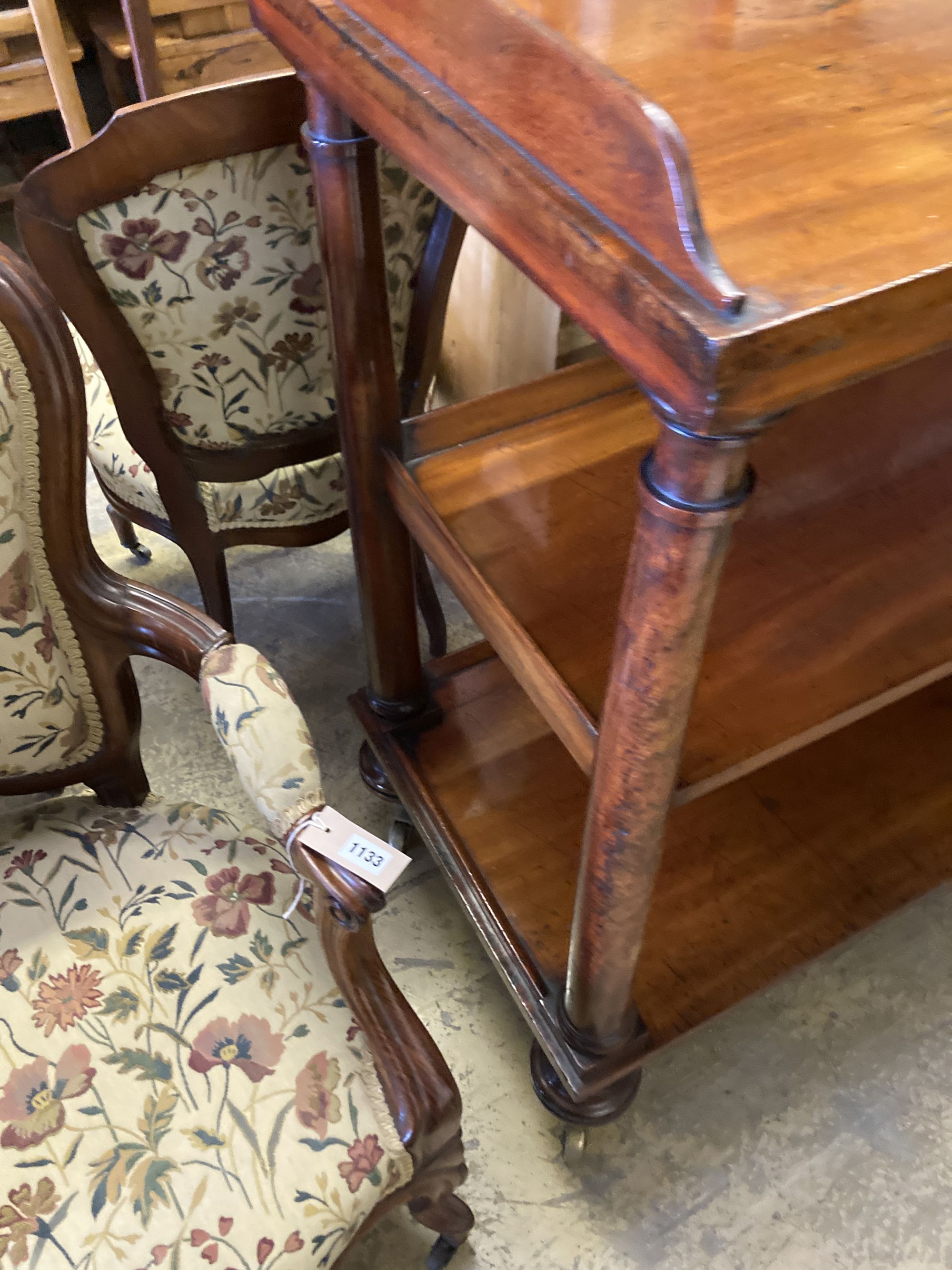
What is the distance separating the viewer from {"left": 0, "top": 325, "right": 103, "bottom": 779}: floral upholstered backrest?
2.14 feet

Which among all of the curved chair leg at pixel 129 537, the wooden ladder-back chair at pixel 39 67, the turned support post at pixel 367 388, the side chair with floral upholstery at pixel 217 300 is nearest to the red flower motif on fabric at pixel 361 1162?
the turned support post at pixel 367 388

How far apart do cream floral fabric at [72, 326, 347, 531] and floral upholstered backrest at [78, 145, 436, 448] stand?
0.26 feet

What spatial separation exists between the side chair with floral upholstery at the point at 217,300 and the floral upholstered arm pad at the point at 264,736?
348 millimetres

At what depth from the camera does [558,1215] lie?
1005 millimetres

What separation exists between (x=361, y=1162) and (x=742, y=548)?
1.88 ft

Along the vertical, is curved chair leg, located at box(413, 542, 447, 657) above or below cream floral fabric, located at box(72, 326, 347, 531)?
below

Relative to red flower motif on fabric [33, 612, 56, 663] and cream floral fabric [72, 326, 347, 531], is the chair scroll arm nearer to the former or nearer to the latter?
red flower motif on fabric [33, 612, 56, 663]

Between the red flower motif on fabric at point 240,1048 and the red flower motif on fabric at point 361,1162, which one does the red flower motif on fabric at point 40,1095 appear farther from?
the red flower motif on fabric at point 361,1162

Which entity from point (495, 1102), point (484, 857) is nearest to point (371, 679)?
point (484, 857)

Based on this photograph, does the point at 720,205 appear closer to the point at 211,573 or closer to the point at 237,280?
the point at 237,280

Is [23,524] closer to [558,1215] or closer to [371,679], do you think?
[371,679]

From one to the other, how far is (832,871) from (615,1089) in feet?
1.10

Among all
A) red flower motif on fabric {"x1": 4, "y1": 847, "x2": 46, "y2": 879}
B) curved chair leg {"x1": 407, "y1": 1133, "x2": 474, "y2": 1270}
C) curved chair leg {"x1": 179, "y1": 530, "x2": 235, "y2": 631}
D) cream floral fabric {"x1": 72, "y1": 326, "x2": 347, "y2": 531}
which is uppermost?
cream floral fabric {"x1": 72, "y1": 326, "x2": 347, "y2": 531}

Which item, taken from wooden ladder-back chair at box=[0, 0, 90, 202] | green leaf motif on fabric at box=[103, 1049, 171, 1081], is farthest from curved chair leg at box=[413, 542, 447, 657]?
wooden ladder-back chair at box=[0, 0, 90, 202]
